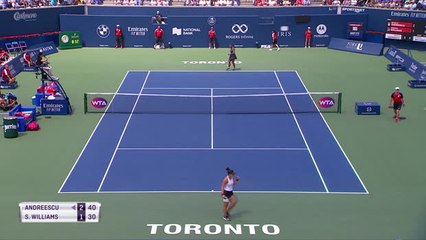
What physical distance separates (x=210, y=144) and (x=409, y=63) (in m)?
19.6

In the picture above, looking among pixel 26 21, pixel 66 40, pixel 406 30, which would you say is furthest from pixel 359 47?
pixel 26 21

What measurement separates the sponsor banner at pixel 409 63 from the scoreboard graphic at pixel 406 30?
269 cm

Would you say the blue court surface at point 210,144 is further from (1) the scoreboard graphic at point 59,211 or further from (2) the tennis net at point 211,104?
(1) the scoreboard graphic at point 59,211

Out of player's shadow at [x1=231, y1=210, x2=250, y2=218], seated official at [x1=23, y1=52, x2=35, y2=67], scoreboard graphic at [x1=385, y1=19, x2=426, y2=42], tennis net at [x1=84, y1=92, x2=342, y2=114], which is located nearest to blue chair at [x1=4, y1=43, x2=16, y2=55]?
seated official at [x1=23, y1=52, x2=35, y2=67]

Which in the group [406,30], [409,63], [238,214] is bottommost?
[238,214]

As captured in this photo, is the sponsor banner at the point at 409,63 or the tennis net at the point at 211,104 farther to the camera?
the sponsor banner at the point at 409,63

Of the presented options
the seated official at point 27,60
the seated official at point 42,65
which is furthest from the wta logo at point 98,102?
the seated official at point 27,60

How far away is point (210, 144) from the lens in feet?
82.0

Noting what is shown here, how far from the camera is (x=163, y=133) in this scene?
26438mm

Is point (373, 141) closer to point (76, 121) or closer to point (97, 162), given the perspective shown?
point (97, 162)

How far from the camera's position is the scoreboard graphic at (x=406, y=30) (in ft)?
150

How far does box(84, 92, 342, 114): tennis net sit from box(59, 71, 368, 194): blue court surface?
2.0 inches

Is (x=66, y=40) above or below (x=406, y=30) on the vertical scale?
below

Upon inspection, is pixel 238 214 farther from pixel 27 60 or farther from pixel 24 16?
pixel 24 16
